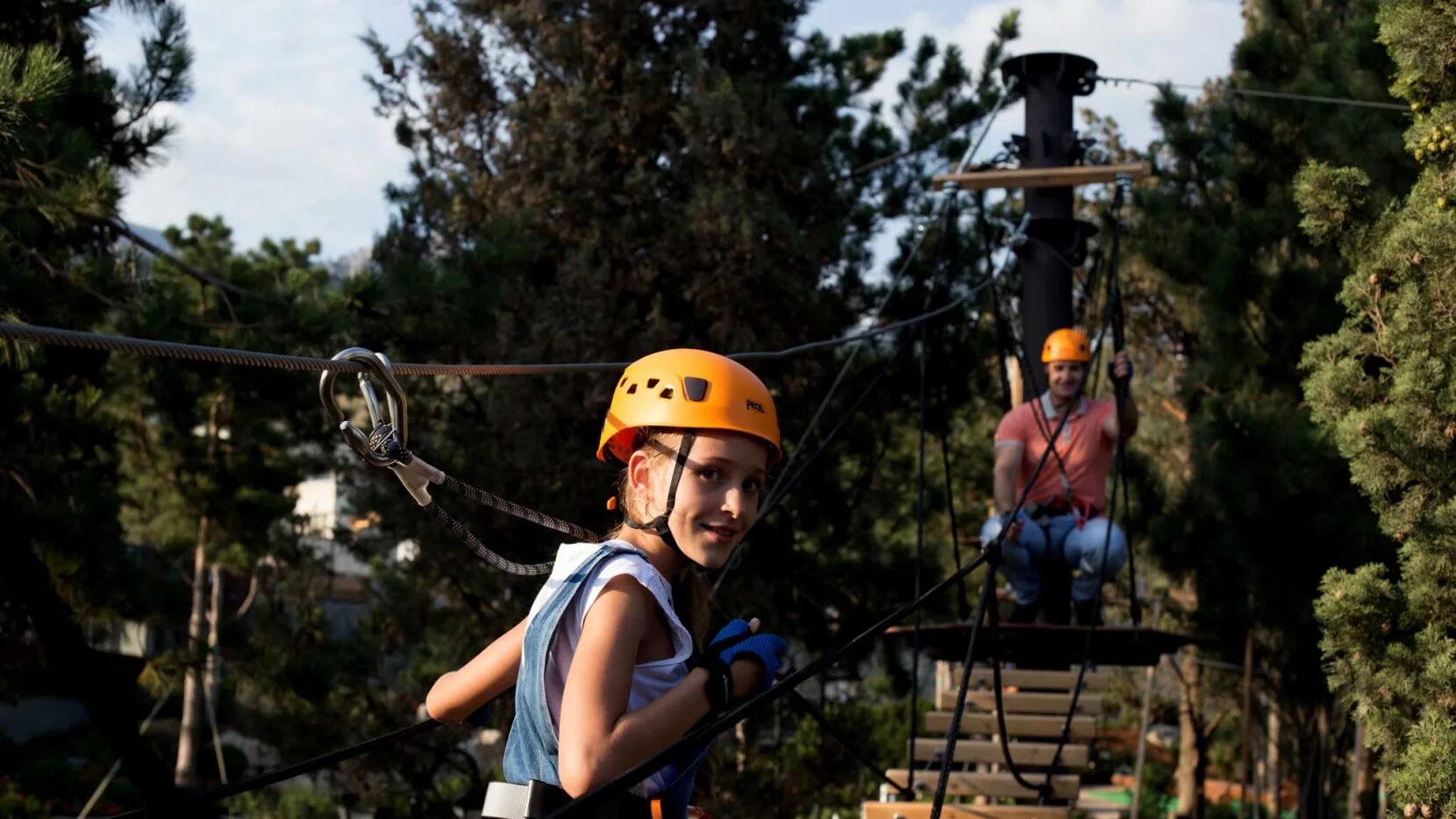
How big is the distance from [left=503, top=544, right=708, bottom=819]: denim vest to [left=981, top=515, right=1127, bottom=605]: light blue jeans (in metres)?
5.95

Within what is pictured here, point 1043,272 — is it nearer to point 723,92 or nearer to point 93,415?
point 723,92

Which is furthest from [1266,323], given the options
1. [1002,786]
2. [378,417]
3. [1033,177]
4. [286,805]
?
[286,805]

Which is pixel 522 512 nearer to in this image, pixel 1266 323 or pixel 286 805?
pixel 1266 323

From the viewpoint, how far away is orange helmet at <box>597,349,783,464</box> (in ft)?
9.36

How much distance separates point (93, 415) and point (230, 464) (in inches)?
87.5

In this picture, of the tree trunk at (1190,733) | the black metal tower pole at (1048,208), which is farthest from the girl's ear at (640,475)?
the tree trunk at (1190,733)

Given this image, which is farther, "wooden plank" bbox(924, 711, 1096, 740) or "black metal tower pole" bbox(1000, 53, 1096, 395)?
"black metal tower pole" bbox(1000, 53, 1096, 395)

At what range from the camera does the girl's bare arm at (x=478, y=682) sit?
9.69ft

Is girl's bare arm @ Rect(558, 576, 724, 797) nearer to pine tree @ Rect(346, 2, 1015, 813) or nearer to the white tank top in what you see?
the white tank top

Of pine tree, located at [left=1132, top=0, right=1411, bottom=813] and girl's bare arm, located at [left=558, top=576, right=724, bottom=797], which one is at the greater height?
pine tree, located at [left=1132, top=0, right=1411, bottom=813]

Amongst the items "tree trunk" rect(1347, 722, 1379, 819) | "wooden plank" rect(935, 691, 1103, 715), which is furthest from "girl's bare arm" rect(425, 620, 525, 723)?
"tree trunk" rect(1347, 722, 1379, 819)

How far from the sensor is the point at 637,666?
2.64 meters

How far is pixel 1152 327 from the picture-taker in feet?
56.9

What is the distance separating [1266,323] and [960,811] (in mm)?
4979
